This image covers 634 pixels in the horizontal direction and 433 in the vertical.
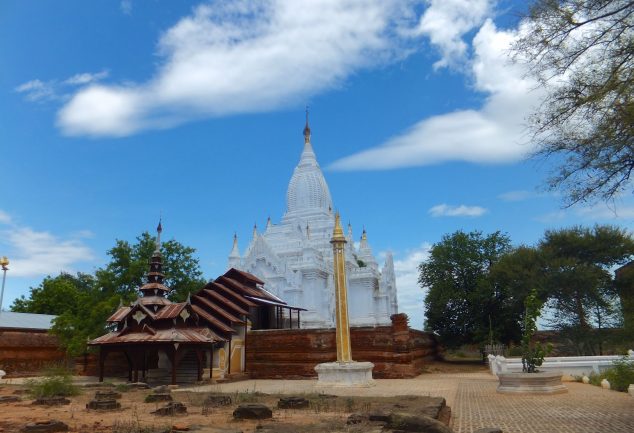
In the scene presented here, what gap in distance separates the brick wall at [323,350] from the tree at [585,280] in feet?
35.1

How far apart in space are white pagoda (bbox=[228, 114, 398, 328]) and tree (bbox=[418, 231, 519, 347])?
227 inches

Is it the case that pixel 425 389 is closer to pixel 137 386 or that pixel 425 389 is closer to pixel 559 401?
pixel 559 401

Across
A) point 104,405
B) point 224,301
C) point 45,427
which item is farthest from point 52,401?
point 224,301

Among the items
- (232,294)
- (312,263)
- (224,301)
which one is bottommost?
(224,301)

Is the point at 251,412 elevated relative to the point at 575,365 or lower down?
elevated

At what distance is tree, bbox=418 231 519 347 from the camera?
1299 inches

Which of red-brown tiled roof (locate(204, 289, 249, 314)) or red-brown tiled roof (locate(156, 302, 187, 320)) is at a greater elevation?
red-brown tiled roof (locate(204, 289, 249, 314))

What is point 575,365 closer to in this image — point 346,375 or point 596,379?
point 596,379

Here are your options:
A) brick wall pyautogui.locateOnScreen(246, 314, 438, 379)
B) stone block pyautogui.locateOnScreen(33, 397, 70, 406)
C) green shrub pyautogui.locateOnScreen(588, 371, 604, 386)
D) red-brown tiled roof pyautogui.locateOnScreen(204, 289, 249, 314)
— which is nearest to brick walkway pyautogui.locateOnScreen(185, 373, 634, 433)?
green shrub pyautogui.locateOnScreen(588, 371, 604, 386)

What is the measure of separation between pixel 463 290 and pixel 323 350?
47.6 ft

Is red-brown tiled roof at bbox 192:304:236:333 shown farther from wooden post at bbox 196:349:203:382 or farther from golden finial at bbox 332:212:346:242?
golden finial at bbox 332:212:346:242

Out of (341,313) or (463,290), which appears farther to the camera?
(463,290)

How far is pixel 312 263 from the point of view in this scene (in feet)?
127

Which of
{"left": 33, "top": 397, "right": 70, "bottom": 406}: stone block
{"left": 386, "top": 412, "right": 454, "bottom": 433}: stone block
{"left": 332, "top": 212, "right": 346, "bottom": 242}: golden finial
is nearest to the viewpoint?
{"left": 386, "top": 412, "right": 454, "bottom": 433}: stone block
